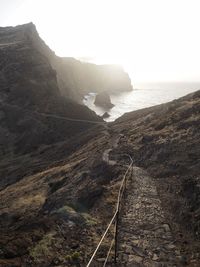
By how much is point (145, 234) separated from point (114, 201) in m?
4.83

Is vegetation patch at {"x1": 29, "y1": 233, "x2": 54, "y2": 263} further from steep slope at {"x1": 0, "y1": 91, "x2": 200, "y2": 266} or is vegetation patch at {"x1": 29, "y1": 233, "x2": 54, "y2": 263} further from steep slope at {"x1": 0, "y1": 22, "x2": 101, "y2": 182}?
steep slope at {"x1": 0, "y1": 22, "x2": 101, "y2": 182}

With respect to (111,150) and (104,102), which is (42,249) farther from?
Answer: (104,102)

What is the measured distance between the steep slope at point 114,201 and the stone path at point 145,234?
0.05m

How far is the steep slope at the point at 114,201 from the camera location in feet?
56.7

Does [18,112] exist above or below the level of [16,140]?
above

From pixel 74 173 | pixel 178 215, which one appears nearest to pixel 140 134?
pixel 74 173

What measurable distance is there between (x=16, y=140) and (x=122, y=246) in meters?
61.3

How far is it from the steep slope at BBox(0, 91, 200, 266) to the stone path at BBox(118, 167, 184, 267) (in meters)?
0.05

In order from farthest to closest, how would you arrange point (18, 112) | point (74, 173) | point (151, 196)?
point (18, 112) < point (74, 173) < point (151, 196)

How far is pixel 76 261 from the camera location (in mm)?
16641

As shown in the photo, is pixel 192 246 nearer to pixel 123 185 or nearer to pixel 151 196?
pixel 151 196

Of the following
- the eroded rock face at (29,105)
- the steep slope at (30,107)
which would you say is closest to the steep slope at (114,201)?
the steep slope at (30,107)

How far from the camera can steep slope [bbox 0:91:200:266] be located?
56.7 ft

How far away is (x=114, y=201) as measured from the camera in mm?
23578
